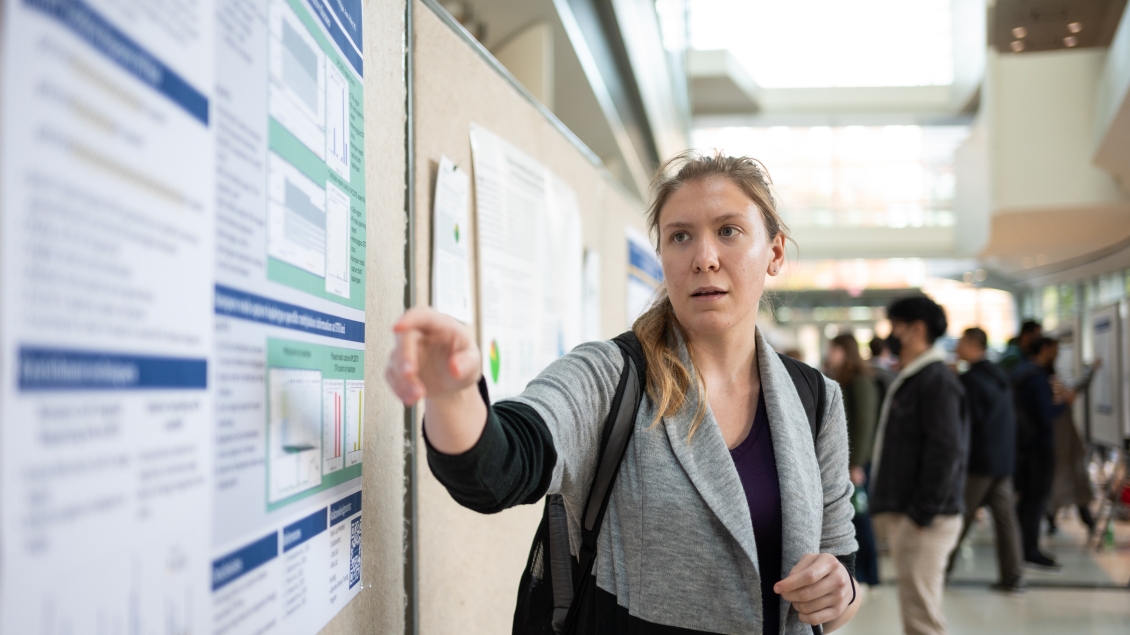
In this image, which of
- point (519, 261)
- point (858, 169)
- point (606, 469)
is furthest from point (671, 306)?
point (858, 169)

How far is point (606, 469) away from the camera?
1.25m

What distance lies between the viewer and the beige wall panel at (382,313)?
127cm

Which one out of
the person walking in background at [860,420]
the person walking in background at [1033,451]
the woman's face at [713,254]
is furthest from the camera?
the person walking in background at [1033,451]

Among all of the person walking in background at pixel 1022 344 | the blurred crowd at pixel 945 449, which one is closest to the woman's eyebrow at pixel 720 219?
the blurred crowd at pixel 945 449

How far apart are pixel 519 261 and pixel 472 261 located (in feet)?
0.98

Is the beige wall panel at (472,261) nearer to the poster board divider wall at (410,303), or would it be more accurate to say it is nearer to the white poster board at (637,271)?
the poster board divider wall at (410,303)

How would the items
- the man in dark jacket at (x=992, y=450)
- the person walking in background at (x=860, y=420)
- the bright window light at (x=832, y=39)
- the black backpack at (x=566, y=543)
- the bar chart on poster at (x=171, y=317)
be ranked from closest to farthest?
the bar chart on poster at (x=171, y=317), the black backpack at (x=566, y=543), the man in dark jacket at (x=992, y=450), the person walking in background at (x=860, y=420), the bright window light at (x=832, y=39)

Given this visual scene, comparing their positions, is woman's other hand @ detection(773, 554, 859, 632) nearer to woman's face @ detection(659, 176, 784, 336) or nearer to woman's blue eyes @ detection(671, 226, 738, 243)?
woman's face @ detection(659, 176, 784, 336)

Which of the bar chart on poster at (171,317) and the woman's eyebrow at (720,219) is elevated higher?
the woman's eyebrow at (720,219)

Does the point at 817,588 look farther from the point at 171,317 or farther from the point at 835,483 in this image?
the point at 171,317

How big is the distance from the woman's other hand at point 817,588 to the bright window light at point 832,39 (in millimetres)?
12766

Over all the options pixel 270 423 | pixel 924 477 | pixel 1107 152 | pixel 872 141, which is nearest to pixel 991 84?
pixel 1107 152

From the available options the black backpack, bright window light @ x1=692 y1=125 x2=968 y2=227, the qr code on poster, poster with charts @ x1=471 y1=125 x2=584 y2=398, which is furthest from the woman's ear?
bright window light @ x1=692 y1=125 x2=968 y2=227

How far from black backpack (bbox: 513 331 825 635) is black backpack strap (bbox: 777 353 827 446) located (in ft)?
1.25
